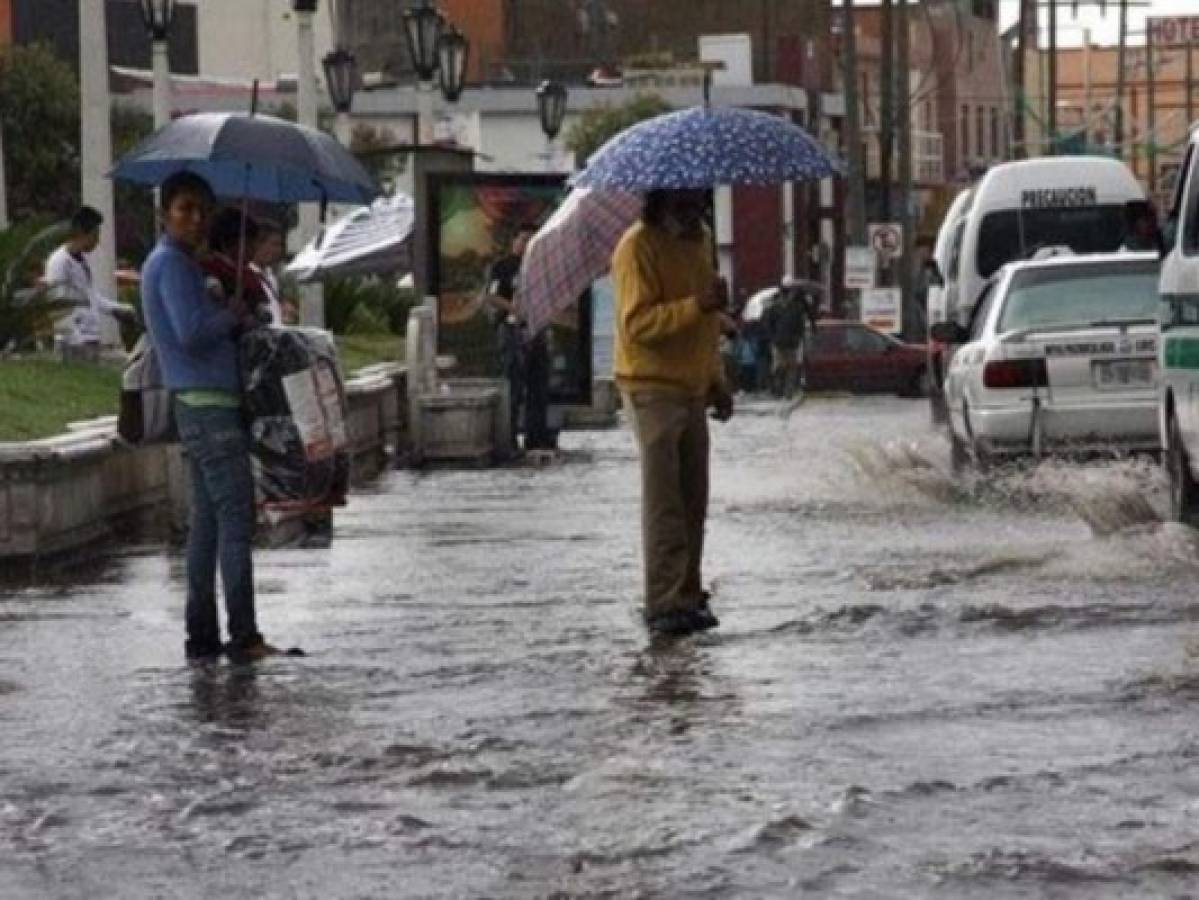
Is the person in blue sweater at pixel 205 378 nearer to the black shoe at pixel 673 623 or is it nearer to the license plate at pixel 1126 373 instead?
the black shoe at pixel 673 623

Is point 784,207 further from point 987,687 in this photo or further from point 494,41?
point 987,687

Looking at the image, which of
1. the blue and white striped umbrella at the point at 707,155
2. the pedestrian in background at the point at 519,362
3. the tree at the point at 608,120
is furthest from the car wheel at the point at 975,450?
the tree at the point at 608,120

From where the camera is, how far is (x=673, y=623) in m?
14.8

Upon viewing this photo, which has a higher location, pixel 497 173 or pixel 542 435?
pixel 497 173

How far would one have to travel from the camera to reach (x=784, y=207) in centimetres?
8550

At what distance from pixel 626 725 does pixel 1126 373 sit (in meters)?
12.3

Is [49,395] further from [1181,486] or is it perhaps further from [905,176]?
[905,176]

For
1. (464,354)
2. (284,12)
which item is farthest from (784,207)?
(464,354)

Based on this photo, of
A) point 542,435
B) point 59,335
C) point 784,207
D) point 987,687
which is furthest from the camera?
point 784,207

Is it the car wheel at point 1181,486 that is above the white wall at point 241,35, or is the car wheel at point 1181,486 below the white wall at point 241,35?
below

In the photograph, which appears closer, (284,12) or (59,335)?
(59,335)

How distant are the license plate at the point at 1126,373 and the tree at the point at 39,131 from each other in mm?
43494

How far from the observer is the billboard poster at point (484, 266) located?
32.6 metres

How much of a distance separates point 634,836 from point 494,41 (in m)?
90.7
